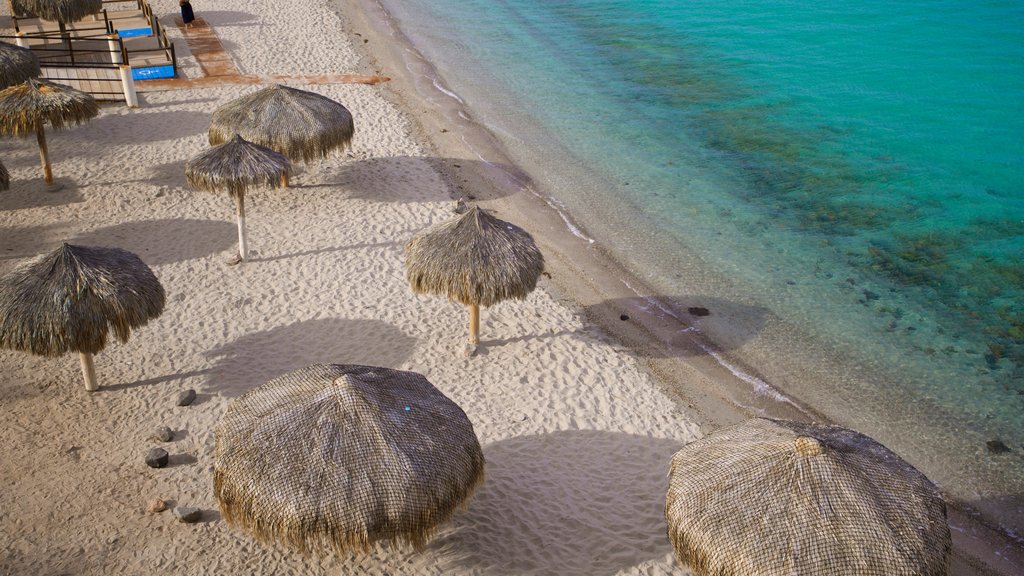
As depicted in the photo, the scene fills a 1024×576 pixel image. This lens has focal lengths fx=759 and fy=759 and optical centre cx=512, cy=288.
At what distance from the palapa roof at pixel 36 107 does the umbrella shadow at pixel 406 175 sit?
473 cm

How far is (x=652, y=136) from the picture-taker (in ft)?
65.4

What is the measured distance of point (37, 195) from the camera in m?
14.5

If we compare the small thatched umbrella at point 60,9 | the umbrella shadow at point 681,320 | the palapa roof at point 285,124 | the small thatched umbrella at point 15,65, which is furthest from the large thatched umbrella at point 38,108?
the umbrella shadow at point 681,320

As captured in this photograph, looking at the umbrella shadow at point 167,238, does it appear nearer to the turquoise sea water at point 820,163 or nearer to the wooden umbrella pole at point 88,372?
the wooden umbrella pole at point 88,372

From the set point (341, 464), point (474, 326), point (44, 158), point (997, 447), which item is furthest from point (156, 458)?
point (997, 447)

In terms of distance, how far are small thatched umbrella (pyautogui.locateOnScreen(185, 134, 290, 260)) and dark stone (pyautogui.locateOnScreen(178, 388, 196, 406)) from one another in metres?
3.77

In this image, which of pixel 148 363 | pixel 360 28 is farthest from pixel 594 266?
pixel 360 28

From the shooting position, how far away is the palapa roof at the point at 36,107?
13508mm

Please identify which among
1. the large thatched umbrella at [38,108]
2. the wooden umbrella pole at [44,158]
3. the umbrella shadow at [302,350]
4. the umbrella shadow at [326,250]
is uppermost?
the large thatched umbrella at [38,108]

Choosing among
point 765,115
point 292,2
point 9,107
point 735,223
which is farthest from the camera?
point 292,2

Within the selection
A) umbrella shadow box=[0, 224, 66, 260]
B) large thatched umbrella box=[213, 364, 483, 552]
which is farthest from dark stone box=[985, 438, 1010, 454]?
umbrella shadow box=[0, 224, 66, 260]

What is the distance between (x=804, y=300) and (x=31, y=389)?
39.7 feet

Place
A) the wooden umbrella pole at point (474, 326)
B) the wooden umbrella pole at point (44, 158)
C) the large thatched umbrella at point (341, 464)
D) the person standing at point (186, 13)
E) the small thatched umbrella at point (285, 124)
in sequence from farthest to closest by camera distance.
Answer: the person standing at point (186, 13) → the wooden umbrella pole at point (44, 158) → the small thatched umbrella at point (285, 124) → the wooden umbrella pole at point (474, 326) → the large thatched umbrella at point (341, 464)

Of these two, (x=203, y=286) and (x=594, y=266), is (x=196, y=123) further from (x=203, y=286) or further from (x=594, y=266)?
(x=594, y=266)
